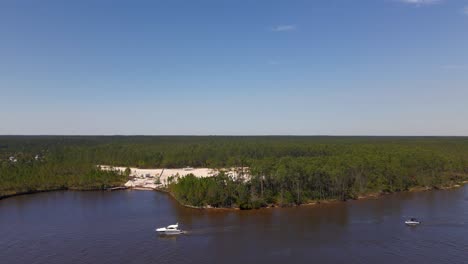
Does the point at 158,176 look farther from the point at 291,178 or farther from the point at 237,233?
the point at 237,233

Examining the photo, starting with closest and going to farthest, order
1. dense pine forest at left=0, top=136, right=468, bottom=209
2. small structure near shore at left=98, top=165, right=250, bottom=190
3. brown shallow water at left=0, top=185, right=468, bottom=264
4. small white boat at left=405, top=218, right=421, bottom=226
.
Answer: brown shallow water at left=0, top=185, right=468, bottom=264
small white boat at left=405, top=218, right=421, bottom=226
dense pine forest at left=0, top=136, right=468, bottom=209
small structure near shore at left=98, top=165, right=250, bottom=190

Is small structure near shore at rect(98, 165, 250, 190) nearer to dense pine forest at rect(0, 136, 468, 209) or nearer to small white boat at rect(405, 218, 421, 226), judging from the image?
dense pine forest at rect(0, 136, 468, 209)

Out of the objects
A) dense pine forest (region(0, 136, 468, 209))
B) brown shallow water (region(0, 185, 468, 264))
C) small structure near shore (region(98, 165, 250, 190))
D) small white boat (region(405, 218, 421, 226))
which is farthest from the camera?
small structure near shore (region(98, 165, 250, 190))

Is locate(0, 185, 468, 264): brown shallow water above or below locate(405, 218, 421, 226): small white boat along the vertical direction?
below

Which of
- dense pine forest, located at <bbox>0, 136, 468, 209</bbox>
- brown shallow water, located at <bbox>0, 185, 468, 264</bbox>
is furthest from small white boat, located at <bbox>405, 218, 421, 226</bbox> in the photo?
dense pine forest, located at <bbox>0, 136, 468, 209</bbox>

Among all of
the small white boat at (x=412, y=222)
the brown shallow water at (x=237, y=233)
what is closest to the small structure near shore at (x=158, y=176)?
the brown shallow water at (x=237, y=233)

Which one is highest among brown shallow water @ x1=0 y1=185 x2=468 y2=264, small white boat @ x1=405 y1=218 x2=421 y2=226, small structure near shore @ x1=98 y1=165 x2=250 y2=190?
small structure near shore @ x1=98 y1=165 x2=250 y2=190

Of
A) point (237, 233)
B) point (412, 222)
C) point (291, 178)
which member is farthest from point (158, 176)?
point (412, 222)

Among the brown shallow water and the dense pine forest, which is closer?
the brown shallow water
